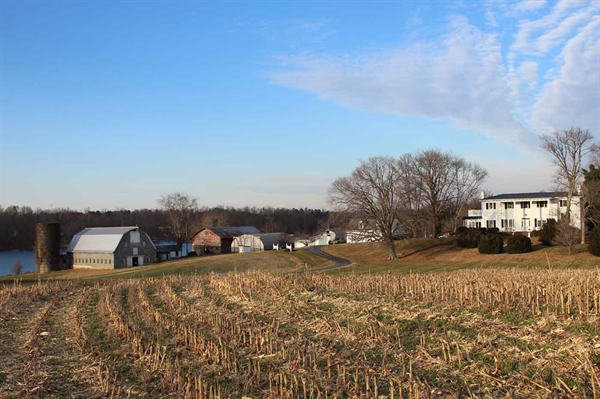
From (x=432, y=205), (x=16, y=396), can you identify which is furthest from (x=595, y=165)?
(x=16, y=396)

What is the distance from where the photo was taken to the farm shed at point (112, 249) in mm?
70375

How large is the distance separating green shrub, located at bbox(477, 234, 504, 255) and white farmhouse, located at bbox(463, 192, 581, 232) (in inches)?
845

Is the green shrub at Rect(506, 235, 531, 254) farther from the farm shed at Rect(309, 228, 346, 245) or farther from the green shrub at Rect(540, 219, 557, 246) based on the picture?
the farm shed at Rect(309, 228, 346, 245)

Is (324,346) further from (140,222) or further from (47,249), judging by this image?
(140,222)

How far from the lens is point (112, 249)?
70.0 meters

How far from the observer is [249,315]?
744 inches

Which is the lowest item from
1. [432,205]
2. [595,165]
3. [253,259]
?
[253,259]

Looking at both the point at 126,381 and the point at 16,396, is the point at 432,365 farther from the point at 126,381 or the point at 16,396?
the point at 16,396

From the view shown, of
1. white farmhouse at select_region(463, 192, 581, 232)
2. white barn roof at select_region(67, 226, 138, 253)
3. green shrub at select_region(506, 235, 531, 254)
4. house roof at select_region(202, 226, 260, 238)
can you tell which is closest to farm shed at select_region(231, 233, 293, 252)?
house roof at select_region(202, 226, 260, 238)

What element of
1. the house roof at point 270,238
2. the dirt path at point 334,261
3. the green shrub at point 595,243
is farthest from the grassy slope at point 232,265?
the green shrub at point 595,243

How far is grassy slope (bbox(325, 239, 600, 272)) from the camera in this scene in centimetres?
4188

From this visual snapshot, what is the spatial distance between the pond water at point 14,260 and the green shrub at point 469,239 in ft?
225

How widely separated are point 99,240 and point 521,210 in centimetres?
6002

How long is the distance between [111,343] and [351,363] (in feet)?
25.6
